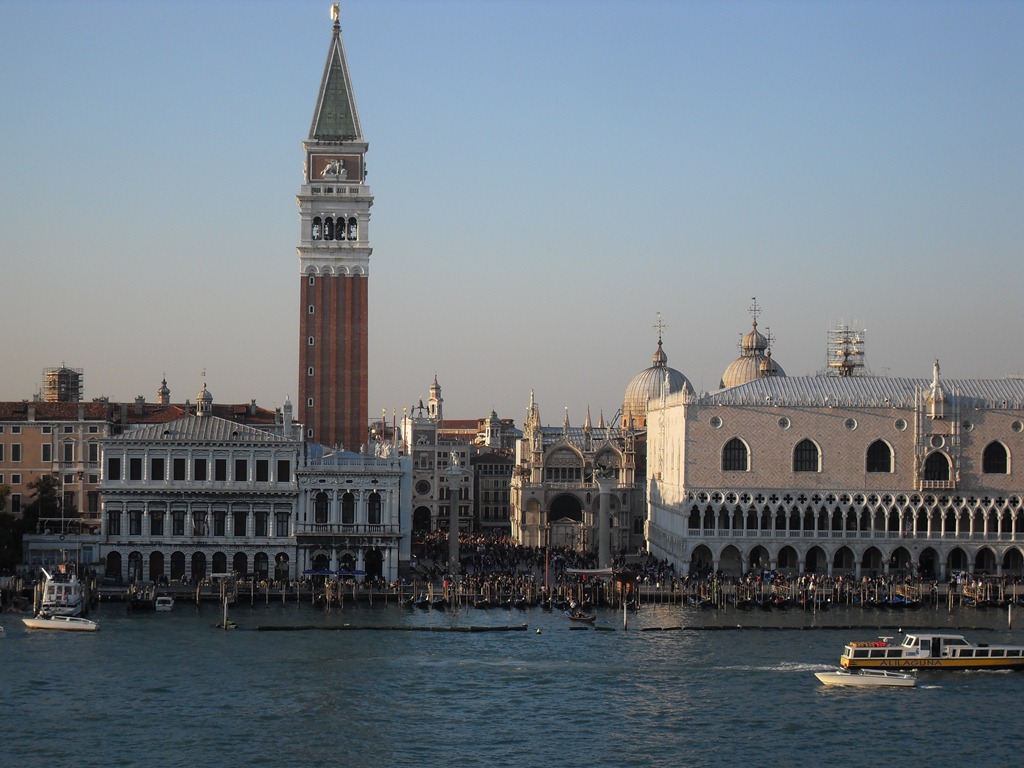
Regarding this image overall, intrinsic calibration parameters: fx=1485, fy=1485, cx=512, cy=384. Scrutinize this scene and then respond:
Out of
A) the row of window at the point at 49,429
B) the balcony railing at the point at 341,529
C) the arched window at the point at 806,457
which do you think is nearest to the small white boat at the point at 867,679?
the arched window at the point at 806,457

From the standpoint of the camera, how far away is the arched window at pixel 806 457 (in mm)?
69750

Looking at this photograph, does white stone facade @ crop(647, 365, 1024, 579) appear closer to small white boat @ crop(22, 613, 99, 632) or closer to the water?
the water

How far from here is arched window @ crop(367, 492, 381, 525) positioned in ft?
217

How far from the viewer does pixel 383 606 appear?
62.0 meters

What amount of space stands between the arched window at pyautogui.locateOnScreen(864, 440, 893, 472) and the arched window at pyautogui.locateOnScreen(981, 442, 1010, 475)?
444 centimetres

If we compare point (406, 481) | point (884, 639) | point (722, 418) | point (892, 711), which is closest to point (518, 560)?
point (406, 481)

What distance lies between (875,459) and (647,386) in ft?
116

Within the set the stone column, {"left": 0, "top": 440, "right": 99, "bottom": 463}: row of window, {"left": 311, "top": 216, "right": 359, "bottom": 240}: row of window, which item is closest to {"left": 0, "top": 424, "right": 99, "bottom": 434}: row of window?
{"left": 0, "top": 440, "right": 99, "bottom": 463}: row of window

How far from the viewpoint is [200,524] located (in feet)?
214

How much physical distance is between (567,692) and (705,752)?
726cm

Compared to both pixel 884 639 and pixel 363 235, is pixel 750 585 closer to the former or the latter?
pixel 884 639

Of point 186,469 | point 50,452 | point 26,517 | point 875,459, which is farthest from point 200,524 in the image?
point 875,459

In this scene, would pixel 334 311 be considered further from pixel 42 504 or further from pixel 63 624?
pixel 63 624

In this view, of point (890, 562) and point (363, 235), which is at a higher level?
point (363, 235)
